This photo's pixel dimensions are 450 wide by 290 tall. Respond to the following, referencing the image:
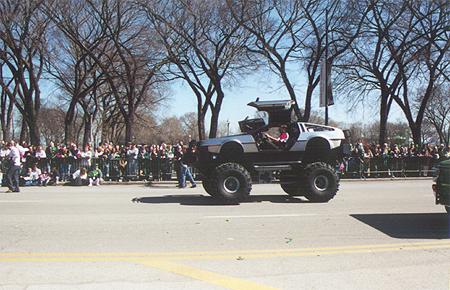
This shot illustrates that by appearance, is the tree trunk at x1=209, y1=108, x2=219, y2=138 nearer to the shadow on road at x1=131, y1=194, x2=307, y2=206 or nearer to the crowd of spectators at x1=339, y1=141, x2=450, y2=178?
the crowd of spectators at x1=339, y1=141, x2=450, y2=178

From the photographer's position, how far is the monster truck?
1254 cm

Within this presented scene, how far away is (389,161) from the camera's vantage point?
75.4 ft

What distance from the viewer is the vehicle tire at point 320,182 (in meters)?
12.5

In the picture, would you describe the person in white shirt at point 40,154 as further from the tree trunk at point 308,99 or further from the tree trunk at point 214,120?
the tree trunk at point 308,99

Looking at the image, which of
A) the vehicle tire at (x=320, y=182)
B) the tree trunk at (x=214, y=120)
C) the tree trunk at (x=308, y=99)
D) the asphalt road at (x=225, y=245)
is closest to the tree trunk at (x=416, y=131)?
the tree trunk at (x=308, y=99)

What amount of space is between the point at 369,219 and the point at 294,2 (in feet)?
68.4

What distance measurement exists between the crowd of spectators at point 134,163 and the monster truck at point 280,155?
581 centimetres

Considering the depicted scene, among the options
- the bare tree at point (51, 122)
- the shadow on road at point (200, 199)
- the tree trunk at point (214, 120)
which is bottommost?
the shadow on road at point (200, 199)

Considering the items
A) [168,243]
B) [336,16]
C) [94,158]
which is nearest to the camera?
[168,243]

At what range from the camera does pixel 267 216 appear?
10438 mm

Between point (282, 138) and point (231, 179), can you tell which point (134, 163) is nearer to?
point (231, 179)

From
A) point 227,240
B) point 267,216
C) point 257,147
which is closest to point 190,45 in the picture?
point 257,147

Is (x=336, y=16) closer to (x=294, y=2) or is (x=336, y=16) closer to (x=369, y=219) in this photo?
(x=294, y=2)

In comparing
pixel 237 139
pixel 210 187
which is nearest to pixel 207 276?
pixel 210 187
